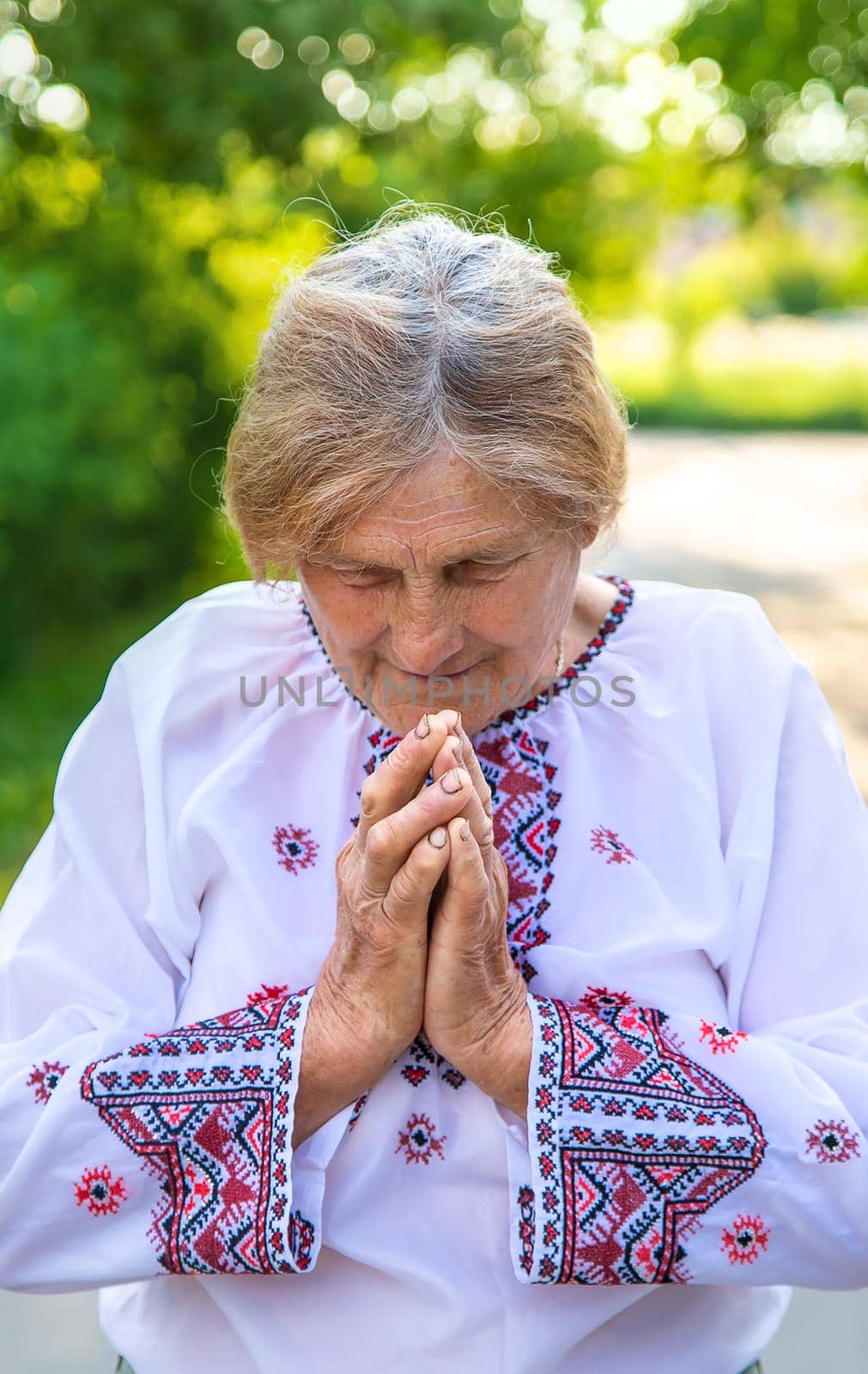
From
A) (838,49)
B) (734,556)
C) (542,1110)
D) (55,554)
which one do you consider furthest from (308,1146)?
(734,556)

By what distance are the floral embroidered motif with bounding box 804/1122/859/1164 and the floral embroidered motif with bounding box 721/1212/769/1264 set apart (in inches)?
3.9

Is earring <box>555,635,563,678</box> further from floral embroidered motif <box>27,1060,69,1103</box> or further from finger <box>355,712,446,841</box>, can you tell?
floral embroidered motif <box>27,1060,69,1103</box>

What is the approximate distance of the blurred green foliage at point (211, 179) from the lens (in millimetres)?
5355

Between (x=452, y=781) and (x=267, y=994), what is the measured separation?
1.35 feet

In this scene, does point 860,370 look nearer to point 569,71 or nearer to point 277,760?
point 569,71

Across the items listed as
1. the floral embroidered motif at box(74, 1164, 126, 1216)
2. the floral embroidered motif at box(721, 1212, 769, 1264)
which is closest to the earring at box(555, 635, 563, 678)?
the floral embroidered motif at box(721, 1212, 769, 1264)

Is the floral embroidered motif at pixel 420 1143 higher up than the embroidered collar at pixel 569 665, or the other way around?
the embroidered collar at pixel 569 665

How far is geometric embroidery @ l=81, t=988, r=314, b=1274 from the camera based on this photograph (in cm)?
141

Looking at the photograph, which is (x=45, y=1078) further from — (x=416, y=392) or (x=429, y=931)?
(x=416, y=392)

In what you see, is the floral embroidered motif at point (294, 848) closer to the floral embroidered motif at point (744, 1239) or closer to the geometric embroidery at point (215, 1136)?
the geometric embroidery at point (215, 1136)

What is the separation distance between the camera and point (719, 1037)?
1520 millimetres

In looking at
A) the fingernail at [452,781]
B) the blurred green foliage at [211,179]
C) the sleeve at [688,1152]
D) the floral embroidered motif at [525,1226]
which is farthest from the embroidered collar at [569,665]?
the blurred green foliage at [211,179]

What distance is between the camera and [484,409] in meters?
1.45

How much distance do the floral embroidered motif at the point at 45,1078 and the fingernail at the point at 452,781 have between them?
55cm
